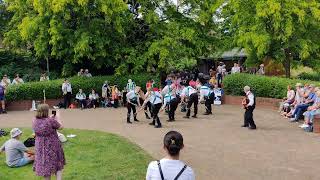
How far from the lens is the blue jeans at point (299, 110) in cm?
1878

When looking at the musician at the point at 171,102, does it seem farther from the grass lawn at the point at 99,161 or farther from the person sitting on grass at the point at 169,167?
the person sitting on grass at the point at 169,167

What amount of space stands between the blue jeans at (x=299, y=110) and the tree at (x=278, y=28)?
7738 mm

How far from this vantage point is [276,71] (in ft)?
117

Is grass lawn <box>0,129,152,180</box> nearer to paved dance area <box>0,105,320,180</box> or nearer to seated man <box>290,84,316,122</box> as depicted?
paved dance area <box>0,105,320,180</box>

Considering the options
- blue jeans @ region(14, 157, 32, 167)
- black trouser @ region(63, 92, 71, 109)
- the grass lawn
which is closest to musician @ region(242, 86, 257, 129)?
the grass lawn

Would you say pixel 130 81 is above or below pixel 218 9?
below

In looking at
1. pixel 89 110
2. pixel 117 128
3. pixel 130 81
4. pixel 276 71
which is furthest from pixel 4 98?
pixel 276 71

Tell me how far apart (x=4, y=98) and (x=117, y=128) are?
28.6 feet

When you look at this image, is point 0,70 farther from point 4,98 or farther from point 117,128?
point 117,128

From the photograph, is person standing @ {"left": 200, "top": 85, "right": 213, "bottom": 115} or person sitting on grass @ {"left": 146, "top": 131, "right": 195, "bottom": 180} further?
person standing @ {"left": 200, "top": 85, "right": 213, "bottom": 115}

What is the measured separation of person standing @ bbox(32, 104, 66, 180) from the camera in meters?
9.58

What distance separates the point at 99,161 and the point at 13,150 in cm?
206

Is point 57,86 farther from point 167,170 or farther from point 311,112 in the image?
point 167,170

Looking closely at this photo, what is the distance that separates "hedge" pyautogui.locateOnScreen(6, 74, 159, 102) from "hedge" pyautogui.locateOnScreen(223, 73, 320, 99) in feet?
14.0
